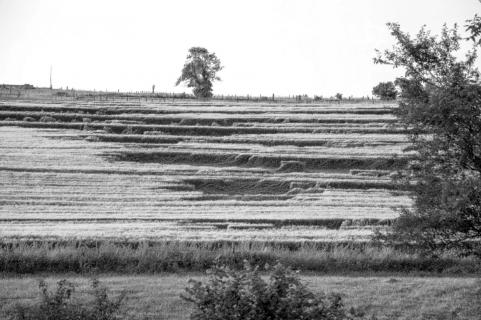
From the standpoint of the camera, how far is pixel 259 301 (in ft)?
35.3

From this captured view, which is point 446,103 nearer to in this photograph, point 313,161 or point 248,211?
point 248,211

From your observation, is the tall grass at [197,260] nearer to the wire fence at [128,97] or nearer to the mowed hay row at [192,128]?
the mowed hay row at [192,128]

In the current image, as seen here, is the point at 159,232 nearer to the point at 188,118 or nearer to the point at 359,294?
the point at 359,294

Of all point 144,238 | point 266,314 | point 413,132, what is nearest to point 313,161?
point 144,238

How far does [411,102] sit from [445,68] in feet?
3.97

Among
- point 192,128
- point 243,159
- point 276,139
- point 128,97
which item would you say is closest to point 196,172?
point 243,159

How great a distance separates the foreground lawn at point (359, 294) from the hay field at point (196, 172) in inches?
93.0

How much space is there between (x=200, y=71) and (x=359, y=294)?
118m

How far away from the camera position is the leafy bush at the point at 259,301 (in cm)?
1059

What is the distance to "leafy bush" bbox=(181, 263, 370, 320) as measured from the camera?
10.6m

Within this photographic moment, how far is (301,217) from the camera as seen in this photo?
113 feet

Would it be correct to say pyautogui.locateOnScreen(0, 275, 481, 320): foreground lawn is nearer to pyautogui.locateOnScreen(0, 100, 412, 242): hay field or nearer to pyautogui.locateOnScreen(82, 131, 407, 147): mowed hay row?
pyautogui.locateOnScreen(0, 100, 412, 242): hay field

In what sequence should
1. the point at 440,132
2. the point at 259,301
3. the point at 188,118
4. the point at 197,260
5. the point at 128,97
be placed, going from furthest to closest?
the point at 128,97 → the point at 188,118 → the point at 197,260 → the point at 440,132 → the point at 259,301

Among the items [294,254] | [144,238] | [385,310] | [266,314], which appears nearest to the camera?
[266,314]
